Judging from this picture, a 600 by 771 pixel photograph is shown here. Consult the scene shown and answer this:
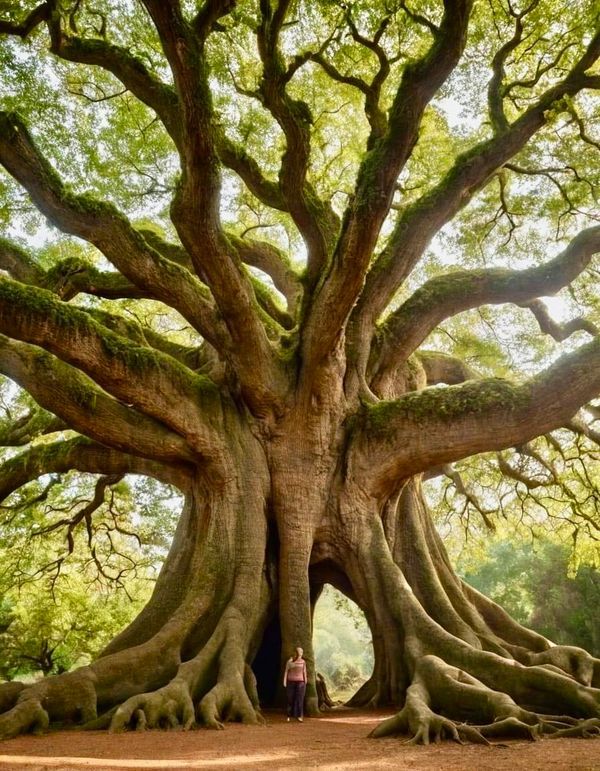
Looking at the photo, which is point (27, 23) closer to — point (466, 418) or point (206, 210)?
point (206, 210)

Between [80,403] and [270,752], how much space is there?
4.47 metres

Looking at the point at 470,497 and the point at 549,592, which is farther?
the point at 549,592

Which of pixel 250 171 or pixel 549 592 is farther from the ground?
pixel 250 171

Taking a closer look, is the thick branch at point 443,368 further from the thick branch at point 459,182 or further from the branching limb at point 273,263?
the thick branch at point 459,182

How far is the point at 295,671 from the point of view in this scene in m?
6.77

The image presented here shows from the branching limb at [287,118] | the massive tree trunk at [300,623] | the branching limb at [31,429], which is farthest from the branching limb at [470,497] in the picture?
the branching limb at [31,429]

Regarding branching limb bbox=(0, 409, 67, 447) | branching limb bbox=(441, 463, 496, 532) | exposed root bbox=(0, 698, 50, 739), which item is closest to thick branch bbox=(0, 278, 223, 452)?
exposed root bbox=(0, 698, 50, 739)

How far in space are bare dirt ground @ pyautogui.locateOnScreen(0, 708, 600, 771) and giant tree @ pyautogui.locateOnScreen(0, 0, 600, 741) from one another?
1.30 ft

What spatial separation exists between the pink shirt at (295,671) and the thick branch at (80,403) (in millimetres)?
3043

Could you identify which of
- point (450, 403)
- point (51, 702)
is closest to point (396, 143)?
point (450, 403)

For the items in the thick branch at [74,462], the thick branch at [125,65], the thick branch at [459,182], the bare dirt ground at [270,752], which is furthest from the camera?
the thick branch at [74,462]

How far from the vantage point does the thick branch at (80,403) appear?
22.9 ft

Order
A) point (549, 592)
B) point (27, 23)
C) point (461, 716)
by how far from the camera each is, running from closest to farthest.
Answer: point (461, 716), point (27, 23), point (549, 592)

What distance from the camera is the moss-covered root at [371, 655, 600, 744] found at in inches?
185
